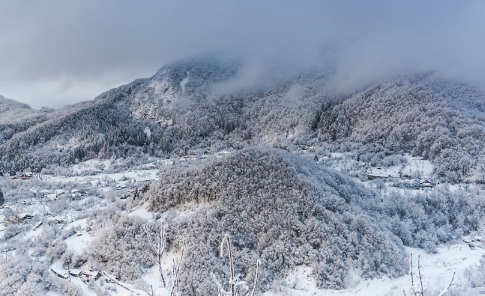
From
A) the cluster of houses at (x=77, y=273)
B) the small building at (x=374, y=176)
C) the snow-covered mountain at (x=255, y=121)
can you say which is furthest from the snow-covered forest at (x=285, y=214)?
the small building at (x=374, y=176)

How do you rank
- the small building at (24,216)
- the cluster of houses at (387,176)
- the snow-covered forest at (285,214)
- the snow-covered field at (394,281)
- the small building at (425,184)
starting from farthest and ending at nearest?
the cluster of houses at (387,176) → the small building at (425,184) → the small building at (24,216) → the snow-covered forest at (285,214) → the snow-covered field at (394,281)

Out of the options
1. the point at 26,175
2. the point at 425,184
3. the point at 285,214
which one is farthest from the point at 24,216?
the point at 425,184

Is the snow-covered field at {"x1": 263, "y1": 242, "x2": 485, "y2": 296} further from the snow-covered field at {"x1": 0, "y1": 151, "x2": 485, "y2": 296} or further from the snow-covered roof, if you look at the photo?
the snow-covered roof

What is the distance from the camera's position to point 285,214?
2766 centimetres

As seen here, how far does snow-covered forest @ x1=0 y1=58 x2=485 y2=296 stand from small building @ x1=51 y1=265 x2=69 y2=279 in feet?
0.45

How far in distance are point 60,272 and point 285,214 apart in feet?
61.7

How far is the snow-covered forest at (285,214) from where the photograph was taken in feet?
75.5

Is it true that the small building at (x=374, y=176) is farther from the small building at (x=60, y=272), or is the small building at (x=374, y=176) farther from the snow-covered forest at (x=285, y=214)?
the small building at (x=60, y=272)

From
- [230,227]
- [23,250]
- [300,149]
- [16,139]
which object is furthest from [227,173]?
[16,139]

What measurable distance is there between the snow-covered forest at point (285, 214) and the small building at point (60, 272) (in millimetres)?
→ 137

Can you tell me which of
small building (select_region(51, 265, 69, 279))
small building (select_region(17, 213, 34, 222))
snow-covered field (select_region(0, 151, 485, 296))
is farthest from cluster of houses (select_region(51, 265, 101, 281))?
small building (select_region(17, 213, 34, 222))

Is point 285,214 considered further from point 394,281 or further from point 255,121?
point 255,121

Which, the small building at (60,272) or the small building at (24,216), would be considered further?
the small building at (24,216)

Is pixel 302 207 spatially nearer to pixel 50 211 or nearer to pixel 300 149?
pixel 50 211
